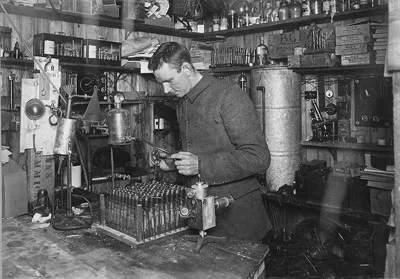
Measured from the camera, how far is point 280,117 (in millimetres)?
4172

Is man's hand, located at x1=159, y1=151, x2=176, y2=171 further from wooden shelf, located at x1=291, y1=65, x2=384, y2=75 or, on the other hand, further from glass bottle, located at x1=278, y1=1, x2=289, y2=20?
glass bottle, located at x1=278, y1=1, x2=289, y2=20

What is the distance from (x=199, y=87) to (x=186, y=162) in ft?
1.90

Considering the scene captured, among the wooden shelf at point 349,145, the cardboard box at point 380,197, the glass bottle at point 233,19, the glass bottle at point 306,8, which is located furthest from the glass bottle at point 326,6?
the cardboard box at point 380,197

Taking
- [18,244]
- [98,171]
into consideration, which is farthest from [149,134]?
[18,244]

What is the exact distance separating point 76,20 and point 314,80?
8.47 ft

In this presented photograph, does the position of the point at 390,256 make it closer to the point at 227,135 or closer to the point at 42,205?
the point at 227,135

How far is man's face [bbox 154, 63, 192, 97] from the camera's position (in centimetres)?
229

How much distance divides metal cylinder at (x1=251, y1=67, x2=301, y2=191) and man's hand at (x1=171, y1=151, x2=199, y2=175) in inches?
91.8

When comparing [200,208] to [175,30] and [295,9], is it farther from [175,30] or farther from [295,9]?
[175,30]

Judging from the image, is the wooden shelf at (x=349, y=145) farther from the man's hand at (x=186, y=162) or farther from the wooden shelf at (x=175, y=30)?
the man's hand at (x=186, y=162)

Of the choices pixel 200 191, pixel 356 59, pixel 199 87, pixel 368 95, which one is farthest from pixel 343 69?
pixel 200 191

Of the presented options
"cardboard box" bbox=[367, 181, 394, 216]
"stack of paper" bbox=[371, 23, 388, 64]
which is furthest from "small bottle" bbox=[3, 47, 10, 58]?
"cardboard box" bbox=[367, 181, 394, 216]

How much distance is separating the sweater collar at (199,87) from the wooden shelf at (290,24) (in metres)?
2.10

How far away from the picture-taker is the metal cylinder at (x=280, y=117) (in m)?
4.16
